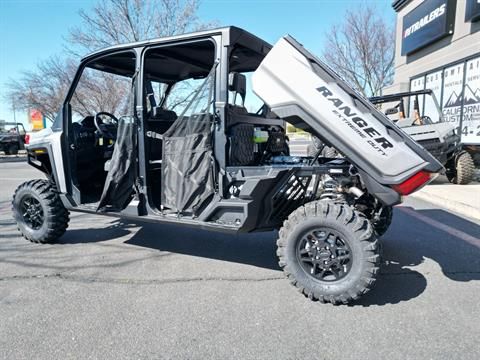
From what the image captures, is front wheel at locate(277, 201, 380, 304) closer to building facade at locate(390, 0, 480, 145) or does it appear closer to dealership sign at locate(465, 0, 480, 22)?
building facade at locate(390, 0, 480, 145)

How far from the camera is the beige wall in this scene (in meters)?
11.7

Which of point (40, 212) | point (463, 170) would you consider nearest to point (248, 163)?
point (40, 212)

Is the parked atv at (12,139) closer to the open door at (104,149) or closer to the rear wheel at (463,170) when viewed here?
the open door at (104,149)

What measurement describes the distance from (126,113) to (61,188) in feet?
4.29

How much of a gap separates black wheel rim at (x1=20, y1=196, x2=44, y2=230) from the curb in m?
6.50

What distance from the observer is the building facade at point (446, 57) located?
441 inches

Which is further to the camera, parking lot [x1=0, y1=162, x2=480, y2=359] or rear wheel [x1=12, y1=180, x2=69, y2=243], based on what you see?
rear wheel [x1=12, y1=180, x2=69, y2=243]

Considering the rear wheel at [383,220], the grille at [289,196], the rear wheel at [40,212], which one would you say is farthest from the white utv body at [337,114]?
the rear wheel at [40,212]

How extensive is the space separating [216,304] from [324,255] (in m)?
1.01

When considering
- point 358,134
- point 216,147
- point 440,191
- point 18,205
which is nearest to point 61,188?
point 18,205

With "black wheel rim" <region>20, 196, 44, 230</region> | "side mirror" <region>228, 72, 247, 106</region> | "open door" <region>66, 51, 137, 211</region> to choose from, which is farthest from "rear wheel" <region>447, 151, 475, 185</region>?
"black wheel rim" <region>20, 196, 44, 230</region>

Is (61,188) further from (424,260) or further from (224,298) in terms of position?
(424,260)

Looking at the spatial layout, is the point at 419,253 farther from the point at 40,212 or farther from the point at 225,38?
the point at 40,212

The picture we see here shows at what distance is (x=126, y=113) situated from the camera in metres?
4.07
